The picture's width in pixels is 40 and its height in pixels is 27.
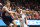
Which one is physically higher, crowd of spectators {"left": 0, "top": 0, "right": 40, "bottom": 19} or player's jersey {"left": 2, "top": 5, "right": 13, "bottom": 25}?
crowd of spectators {"left": 0, "top": 0, "right": 40, "bottom": 19}

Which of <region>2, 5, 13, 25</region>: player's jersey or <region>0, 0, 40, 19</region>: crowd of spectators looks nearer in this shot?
<region>2, 5, 13, 25</region>: player's jersey

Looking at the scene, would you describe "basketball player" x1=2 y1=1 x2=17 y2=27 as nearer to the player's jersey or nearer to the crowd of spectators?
the player's jersey

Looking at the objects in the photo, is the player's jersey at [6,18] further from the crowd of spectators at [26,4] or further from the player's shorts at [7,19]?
the crowd of spectators at [26,4]

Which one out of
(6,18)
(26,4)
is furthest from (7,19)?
(26,4)

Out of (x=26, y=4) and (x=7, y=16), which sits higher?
(x=26, y=4)

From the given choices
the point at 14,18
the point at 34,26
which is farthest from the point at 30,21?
the point at 14,18

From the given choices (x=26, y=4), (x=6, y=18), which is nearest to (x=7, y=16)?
(x=6, y=18)

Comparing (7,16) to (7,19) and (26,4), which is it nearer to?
(7,19)

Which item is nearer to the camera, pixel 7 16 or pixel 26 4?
pixel 7 16

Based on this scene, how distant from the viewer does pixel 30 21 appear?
6.05 feet

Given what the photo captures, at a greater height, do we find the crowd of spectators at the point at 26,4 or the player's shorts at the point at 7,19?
the crowd of spectators at the point at 26,4

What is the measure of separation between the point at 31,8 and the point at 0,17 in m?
1.02

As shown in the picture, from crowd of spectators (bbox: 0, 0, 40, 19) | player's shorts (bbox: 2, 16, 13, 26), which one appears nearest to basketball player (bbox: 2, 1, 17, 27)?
player's shorts (bbox: 2, 16, 13, 26)

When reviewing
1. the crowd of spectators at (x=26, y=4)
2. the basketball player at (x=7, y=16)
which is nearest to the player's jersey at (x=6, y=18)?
the basketball player at (x=7, y=16)
